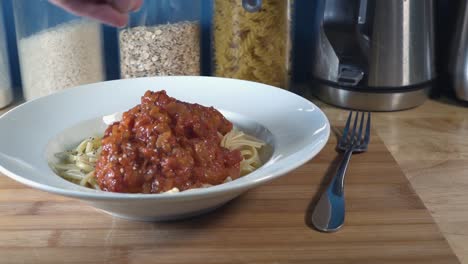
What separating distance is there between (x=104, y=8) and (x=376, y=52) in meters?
0.76

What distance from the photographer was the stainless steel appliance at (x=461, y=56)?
1421 mm

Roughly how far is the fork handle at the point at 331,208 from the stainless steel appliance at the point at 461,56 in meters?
0.64

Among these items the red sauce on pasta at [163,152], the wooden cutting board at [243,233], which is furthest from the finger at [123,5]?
the wooden cutting board at [243,233]

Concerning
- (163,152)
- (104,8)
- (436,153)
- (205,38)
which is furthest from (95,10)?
(205,38)

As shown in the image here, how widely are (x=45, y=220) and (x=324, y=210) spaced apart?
409 millimetres

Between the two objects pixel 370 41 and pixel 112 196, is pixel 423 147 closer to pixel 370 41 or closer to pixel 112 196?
pixel 370 41

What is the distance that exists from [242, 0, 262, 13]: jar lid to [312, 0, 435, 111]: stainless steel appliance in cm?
17

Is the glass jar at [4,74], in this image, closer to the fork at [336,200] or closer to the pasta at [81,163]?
the pasta at [81,163]

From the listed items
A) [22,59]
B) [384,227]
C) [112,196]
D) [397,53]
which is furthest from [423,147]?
[22,59]

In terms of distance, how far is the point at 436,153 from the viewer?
1196mm

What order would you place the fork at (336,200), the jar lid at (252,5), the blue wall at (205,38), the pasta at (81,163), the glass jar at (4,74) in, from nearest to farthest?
the fork at (336,200) → the pasta at (81,163) → the jar lid at (252,5) → the glass jar at (4,74) → the blue wall at (205,38)

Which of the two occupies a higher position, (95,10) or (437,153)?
(95,10)

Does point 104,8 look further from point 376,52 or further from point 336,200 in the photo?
point 376,52

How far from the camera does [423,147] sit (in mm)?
1229
